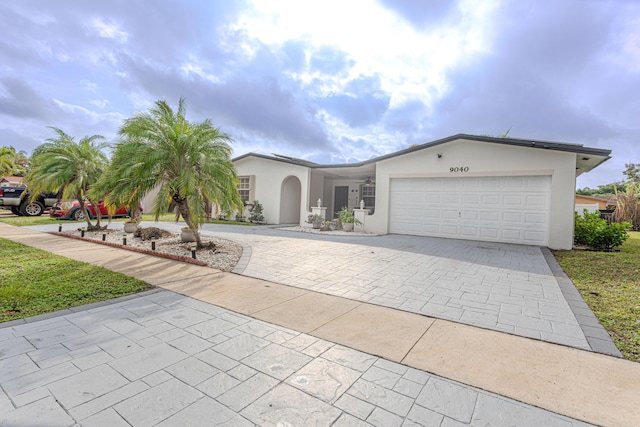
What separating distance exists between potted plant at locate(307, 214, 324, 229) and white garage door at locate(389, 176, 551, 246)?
3604 millimetres

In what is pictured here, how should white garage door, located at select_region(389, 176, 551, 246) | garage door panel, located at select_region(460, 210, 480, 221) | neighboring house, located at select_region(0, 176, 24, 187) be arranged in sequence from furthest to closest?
neighboring house, located at select_region(0, 176, 24, 187) → garage door panel, located at select_region(460, 210, 480, 221) → white garage door, located at select_region(389, 176, 551, 246)

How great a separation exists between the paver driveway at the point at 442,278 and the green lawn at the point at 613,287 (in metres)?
0.38

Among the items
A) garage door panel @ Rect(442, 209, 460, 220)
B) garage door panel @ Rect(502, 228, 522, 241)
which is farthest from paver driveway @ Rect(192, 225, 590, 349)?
garage door panel @ Rect(442, 209, 460, 220)

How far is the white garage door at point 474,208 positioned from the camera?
399 inches

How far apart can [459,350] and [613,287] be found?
4.63m

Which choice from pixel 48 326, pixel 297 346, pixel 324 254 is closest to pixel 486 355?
pixel 297 346

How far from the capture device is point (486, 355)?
115 inches

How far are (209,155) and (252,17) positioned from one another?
17.6 feet

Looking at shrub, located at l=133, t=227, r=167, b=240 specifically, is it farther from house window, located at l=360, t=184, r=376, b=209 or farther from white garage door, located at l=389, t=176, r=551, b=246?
house window, located at l=360, t=184, r=376, b=209

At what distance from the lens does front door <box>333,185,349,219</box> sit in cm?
1902

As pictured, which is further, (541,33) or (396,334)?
(541,33)

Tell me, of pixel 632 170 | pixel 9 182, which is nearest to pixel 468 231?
pixel 9 182

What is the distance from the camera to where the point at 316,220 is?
1492cm

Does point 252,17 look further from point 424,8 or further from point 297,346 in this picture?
point 297,346
